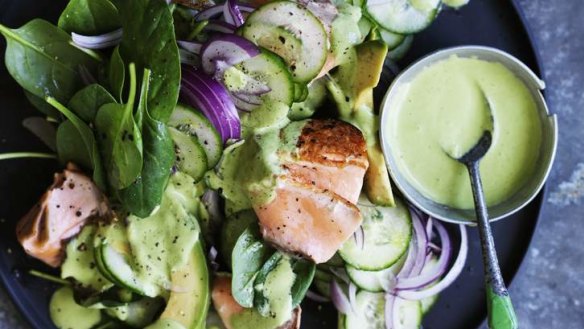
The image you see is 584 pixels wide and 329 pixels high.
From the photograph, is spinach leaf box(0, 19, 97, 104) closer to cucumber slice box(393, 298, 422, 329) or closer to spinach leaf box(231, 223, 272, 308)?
spinach leaf box(231, 223, 272, 308)

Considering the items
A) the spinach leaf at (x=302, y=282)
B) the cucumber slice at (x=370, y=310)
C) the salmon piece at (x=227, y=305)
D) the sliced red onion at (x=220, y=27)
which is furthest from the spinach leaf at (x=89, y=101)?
the cucumber slice at (x=370, y=310)

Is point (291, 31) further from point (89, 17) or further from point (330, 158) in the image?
point (89, 17)

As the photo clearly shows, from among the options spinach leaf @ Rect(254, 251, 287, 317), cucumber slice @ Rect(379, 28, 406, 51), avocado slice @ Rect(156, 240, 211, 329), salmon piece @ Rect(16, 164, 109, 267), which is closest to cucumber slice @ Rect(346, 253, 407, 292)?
spinach leaf @ Rect(254, 251, 287, 317)

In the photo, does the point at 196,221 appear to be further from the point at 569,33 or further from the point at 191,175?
the point at 569,33

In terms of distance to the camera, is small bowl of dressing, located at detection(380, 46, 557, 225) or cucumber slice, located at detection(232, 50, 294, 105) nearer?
cucumber slice, located at detection(232, 50, 294, 105)

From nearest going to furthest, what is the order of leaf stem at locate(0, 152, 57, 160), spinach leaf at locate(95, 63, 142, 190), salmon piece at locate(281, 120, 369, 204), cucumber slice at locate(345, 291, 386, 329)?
Answer: spinach leaf at locate(95, 63, 142, 190) < salmon piece at locate(281, 120, 369, 204) < leaf stem at locate(0, 152, 57, 160) < cucumber slice at locate(345, 291, 386, 329)

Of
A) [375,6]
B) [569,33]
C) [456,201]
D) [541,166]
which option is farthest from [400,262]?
[569,33]
